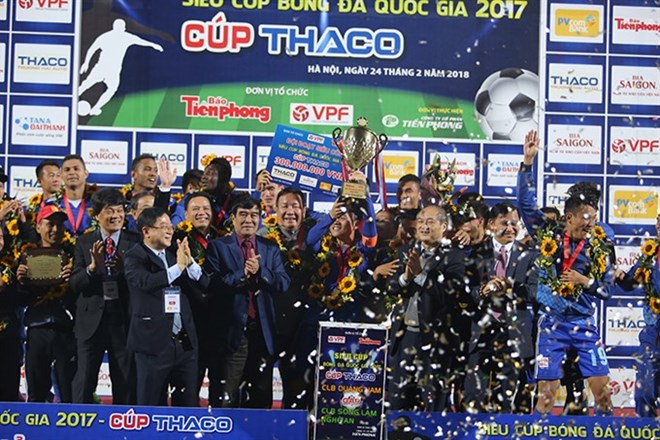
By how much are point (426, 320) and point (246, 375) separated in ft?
4.74

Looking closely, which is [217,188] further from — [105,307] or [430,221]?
[430,221]

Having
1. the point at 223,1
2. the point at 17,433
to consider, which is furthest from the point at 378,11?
the point at 17,433

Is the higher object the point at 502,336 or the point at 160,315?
the point at 160,315

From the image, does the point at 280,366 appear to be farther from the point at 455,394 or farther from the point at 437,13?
the point at 437,13

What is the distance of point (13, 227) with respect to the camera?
8.67 m

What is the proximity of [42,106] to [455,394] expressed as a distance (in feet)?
15.3

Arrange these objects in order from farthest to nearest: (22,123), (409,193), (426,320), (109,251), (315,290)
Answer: (22,123) → (409,193) → (315,290) → (109,251) → (426,320)

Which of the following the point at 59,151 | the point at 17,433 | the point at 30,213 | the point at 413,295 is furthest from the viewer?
the point at 59,151

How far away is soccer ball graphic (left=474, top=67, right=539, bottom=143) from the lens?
34.9 feet

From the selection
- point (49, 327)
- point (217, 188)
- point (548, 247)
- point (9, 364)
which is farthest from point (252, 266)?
point (548, 247)

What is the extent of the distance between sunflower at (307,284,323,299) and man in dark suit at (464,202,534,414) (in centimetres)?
121

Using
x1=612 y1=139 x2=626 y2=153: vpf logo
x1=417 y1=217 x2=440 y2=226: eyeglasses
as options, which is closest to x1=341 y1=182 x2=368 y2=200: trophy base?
x1=417 y1=217 x2=440 y2=226: eyeglasses

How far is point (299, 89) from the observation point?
34.7ft

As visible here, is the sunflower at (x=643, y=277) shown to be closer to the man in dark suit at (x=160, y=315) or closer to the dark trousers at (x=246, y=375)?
the dark trousers at (x=246, y=375)
